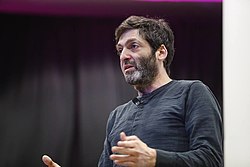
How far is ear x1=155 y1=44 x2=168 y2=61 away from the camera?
1.23 meters

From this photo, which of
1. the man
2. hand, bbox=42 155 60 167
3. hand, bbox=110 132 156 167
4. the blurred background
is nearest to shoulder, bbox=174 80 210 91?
the man

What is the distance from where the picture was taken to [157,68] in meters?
1.22

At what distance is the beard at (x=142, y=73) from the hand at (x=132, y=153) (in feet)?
1.11

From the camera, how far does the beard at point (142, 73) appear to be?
1186 millimetres

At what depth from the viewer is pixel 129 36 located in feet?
3.96

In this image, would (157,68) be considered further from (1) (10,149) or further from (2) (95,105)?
(1) (10,149)

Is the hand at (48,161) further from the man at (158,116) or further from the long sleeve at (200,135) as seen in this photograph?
the long sleeve at (200,135)

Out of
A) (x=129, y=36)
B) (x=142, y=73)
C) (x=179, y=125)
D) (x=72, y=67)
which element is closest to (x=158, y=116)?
(x=179, y=125)

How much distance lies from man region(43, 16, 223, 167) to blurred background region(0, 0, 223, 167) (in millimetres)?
521

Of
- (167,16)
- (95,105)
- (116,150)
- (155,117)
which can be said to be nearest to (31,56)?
(95,105)

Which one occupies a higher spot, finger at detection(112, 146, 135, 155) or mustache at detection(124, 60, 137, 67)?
mustache at detection(124, 60, 137, 67)

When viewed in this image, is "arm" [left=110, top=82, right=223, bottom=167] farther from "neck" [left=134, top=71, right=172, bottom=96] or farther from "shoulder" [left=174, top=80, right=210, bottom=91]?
"neck" [left=134, top=71, right=172, bottom=96]

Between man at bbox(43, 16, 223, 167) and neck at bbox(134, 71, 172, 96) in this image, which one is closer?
man at bbox(43, 16, 223, 167)

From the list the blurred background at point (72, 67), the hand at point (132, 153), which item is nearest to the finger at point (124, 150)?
the hand at point (132, 153)
